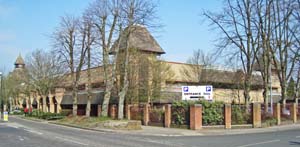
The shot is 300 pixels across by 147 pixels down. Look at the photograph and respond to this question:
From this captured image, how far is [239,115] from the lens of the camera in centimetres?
3309

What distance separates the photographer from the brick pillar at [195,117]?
30734mm

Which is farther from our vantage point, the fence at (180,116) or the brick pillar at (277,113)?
the brick pillar at (277,113)

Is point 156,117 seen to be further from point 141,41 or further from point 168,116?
point 141,41

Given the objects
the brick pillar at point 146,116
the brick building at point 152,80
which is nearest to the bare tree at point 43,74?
the brick building at point 152,80

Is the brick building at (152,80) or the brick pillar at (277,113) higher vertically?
the brick building at (152,80)

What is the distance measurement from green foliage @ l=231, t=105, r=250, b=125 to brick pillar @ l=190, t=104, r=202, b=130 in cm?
344

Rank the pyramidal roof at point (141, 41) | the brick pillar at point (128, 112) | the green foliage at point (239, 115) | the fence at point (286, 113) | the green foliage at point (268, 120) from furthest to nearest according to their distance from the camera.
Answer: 1. the brick pillar at point (128, 112)
2. the pyramidal roof at point (141, 41)
3. the fence at point (286, 113)
4. the green foliage at point (268, 120)
5. the green foliage at point (239, 115)

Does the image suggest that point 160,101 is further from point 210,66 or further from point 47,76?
point 47,76

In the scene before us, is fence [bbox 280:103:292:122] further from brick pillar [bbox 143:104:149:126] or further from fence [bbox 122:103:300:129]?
brick pillar [bbox 143:104:149:126]

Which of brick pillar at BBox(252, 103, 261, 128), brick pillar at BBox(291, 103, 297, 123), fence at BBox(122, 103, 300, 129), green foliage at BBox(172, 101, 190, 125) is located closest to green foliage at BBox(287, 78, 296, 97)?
brick pillar at BBox(291, 103, 297, 123)

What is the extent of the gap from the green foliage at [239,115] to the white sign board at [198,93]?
2187 millimetres

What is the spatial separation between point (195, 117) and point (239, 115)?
4.56 meters

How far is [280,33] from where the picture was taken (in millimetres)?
44469

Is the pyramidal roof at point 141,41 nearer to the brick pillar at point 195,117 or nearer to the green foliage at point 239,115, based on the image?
the brick pillar at point 195,117
